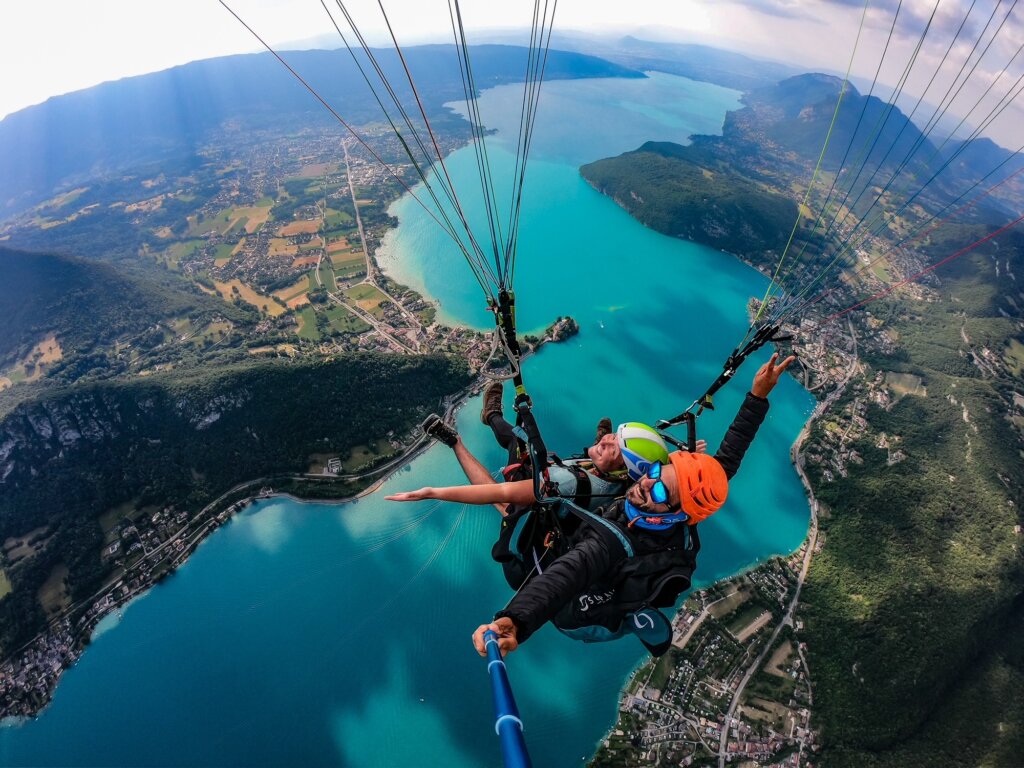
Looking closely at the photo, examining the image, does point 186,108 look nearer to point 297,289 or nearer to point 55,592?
point 297,289

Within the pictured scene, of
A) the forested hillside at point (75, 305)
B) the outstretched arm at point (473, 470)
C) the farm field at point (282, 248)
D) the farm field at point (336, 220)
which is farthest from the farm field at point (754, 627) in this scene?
the farm field at point (336, 220)

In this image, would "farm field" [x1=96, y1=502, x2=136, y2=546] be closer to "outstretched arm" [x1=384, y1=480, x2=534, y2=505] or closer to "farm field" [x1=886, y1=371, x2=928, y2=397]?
"outstretched arm" [x1=384, y1=480, x2=534, y2=505]

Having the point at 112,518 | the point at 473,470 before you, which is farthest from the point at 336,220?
the point at 473,470

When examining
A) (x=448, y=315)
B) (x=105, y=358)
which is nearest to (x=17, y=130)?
(x=105, y=358)

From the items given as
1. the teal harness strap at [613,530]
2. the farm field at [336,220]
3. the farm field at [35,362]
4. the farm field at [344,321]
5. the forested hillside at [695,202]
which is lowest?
the farm field at [35,362]

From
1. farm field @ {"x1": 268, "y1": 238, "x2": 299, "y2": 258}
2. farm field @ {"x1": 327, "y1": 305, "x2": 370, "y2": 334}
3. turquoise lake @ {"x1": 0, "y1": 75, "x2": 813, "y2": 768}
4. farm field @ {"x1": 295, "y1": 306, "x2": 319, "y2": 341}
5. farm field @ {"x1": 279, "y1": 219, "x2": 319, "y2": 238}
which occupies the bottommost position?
turquoise lake @ {"x1": 0, "y1": 75, "x2": 813, "y2": 768}

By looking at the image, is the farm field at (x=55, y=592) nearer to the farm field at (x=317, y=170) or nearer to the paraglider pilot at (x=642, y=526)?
the paraglider pilot at (x=642, y=526)

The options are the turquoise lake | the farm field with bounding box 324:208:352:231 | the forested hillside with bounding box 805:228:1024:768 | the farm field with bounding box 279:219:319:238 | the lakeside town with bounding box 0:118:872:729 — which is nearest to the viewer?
the forested hillside with bounding box 805:228:1024:768

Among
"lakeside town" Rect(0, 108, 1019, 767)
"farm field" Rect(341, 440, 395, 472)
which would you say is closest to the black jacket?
"lakeside town" Rect(0, 108, 1019, 767)
